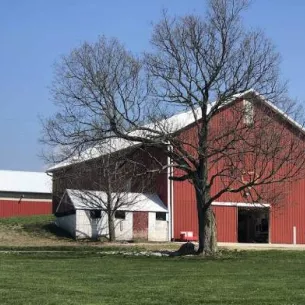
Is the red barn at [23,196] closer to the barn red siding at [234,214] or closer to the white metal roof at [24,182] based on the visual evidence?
the white metal roof at [24,182]

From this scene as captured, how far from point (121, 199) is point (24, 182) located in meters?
33.0

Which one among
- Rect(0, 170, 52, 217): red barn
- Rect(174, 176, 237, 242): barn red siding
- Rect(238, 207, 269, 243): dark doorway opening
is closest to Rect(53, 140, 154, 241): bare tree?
Rect(174, 176, 237, 242): barn red siding

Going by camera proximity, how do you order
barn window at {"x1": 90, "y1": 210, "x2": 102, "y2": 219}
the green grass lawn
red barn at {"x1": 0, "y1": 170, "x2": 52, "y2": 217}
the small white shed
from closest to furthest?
the green grass lawn, the small white shed, barn window at {"x1": 90, "y1": 210, "x2": 102, "y2": 219}, red barn at {"x1": 0, "y1": 170, "x2": 52, "y2": 217}

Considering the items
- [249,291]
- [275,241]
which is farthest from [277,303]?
[275,241]

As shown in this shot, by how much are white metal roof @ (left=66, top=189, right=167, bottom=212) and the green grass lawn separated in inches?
910

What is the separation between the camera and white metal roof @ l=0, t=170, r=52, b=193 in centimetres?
7362

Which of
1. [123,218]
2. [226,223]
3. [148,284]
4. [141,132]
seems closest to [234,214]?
[226,223]

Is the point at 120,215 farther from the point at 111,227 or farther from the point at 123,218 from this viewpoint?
the point at 111,227

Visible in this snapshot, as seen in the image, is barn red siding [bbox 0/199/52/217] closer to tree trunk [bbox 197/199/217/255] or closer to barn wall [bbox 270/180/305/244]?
barn wall [bbox 270/180/305/244]

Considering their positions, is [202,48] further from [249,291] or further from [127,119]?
[249,291]

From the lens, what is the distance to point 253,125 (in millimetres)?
29609

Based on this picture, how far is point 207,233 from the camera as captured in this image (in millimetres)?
30250

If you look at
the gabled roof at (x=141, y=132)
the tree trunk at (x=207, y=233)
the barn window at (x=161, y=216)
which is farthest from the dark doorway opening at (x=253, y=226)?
the tree trunk at (x=207, y=233)

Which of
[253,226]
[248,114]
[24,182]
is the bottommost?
[253,226]
